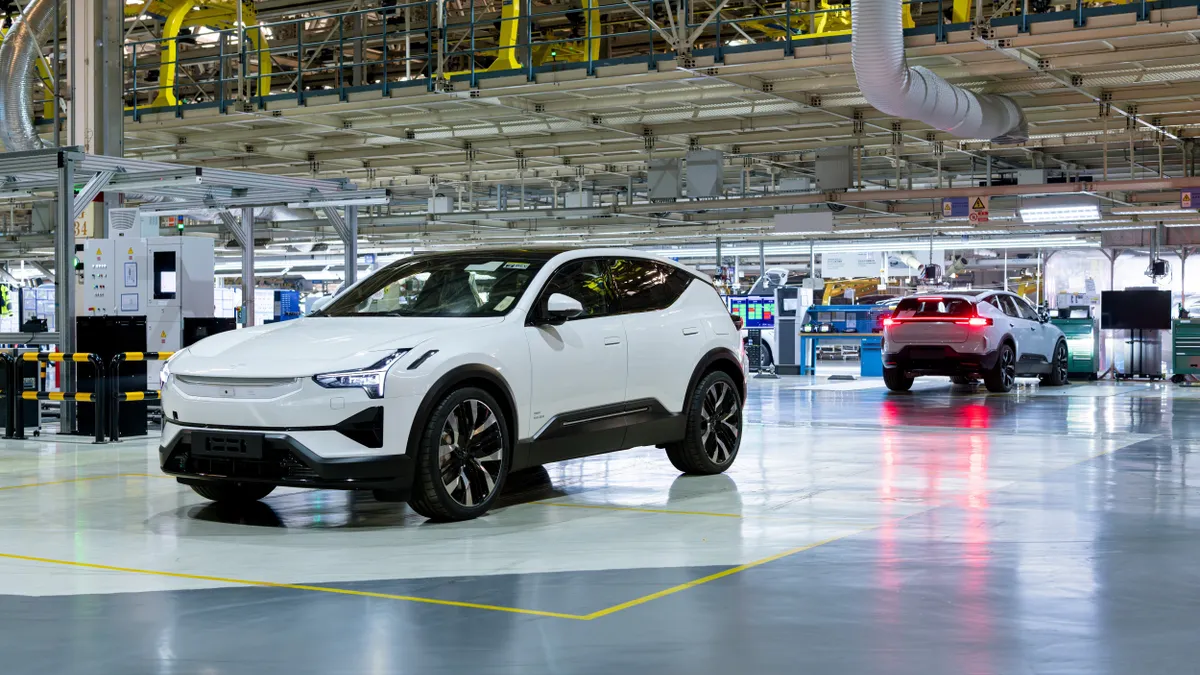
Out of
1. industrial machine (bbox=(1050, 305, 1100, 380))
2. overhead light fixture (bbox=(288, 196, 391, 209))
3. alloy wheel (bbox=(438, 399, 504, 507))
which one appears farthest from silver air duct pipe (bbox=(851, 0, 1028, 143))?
industrial machine (bbox=(1050, 305, 1100, 380))

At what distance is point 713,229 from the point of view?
101 feet

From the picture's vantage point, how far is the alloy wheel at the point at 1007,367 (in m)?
20.7

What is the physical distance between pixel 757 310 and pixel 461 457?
22.3 m

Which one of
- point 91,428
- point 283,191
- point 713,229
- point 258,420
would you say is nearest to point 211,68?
point 713,229

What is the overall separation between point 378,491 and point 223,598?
73.9 inches

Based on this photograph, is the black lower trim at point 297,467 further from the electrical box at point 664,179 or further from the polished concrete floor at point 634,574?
the electrical box at point 664,179

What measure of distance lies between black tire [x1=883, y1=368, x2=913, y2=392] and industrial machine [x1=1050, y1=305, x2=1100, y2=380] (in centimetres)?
516

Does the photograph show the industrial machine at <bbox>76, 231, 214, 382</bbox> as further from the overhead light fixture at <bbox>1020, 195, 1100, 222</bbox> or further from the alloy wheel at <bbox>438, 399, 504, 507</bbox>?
the overhead light fixture at <bbox>1020, 195, 1100, 222</bbox>

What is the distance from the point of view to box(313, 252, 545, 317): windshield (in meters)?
7.97

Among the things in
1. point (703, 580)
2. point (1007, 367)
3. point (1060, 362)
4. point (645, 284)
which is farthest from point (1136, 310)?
point (703, 580)

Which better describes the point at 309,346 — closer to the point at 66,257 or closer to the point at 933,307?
the point at 66,257

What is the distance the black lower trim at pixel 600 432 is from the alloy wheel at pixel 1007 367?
1284cm

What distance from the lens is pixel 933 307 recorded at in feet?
67.9

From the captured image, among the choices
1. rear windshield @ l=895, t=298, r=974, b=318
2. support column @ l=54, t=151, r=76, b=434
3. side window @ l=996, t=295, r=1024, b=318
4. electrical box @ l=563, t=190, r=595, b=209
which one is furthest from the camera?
electrical box @ l=563, t=190, r=595, b=209
